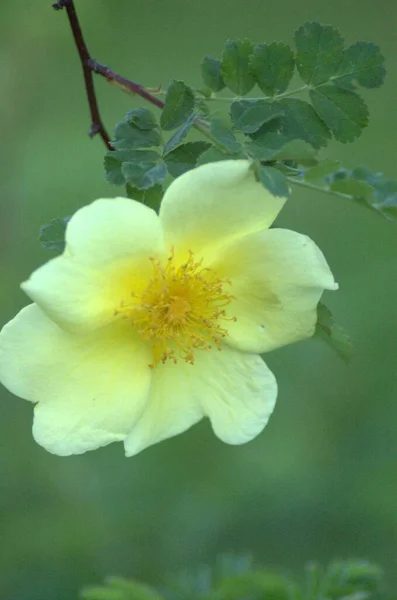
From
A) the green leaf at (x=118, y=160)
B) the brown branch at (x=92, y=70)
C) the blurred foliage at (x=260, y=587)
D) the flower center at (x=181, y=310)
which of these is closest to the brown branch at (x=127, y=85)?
the brown branch at (x=92, y=70)

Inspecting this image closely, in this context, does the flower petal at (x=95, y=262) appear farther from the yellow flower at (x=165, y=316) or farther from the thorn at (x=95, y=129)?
the thorn at (x=95, y=129)

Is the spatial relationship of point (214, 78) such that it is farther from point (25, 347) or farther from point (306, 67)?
point (25, 347)

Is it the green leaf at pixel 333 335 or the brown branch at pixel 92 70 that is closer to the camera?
the green leaf at pixel 333 335

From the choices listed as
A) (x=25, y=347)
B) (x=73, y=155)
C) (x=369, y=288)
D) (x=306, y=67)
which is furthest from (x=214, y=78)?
(x=73, y=155)

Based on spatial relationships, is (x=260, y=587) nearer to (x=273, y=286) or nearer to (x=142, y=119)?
(x=273, y=286)

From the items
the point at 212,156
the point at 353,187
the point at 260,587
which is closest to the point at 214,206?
the point at 212,156

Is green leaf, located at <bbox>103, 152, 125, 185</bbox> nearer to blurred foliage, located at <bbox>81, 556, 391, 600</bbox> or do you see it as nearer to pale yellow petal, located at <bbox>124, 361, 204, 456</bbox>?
pale yellow petal, located at <bbox>124, 361, 204, 456</bbox>
